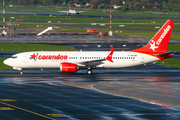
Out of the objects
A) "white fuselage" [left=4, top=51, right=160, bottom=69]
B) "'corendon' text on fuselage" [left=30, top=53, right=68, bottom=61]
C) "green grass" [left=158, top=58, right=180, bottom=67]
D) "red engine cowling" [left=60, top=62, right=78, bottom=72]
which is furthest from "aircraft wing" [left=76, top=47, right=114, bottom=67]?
"green grass" [left=158, top=58, right=180, bottom=67]

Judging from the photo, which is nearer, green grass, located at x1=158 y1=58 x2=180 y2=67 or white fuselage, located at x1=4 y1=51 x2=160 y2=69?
white fuselage, located at x1=4 y1=51 x2=160 y2=69

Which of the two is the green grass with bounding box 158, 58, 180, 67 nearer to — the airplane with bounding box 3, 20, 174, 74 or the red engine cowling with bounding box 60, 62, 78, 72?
the airplane with bounding box 3, 20, 174, 74

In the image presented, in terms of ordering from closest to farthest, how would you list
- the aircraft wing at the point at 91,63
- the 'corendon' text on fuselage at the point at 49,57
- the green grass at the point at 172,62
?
the aircraft wing at the point at 91,63 → the 'corendon' text on fuselage at the point at 49,57 → the green grass at the point at 172,62

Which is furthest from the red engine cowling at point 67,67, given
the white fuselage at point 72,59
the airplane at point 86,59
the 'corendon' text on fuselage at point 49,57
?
the 'corendon' text on fuselage at point 49,57

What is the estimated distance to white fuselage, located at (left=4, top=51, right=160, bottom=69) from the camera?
5112cm

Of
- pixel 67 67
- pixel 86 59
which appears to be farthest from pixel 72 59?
pixel 86 59

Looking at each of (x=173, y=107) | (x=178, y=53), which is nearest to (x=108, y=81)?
(x=173, y=107)

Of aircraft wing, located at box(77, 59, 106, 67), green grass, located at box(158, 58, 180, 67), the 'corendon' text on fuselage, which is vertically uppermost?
the 'corendon' text on fuselage

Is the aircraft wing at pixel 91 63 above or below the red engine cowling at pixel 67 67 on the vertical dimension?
above

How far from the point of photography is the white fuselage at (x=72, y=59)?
51125 mm

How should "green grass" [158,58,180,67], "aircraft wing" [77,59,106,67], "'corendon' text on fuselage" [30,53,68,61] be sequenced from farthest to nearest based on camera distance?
"green grass" [158,58,180,67], "'corendon' text on fuselage" [30,53,68,61], "aircraft wing" [77,59,106,67]

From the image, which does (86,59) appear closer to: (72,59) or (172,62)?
(72,59)

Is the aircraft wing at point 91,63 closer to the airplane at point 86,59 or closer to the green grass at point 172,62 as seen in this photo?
the airplane at point 86,59

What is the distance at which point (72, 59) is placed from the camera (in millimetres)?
51281
